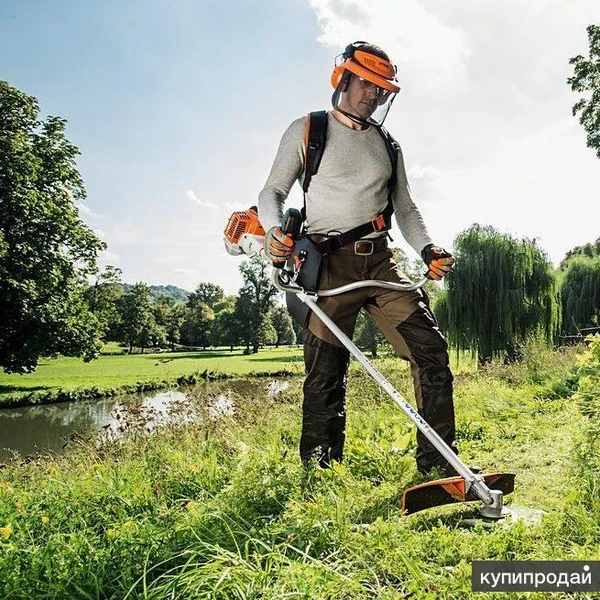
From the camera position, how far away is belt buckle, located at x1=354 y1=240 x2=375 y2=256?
3.48 meters

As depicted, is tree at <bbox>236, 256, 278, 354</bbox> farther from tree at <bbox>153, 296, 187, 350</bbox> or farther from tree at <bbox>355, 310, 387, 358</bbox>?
tree at <bbox>355, 310, 387, 358</bbox>

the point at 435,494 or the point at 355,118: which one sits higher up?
the point at 355,118

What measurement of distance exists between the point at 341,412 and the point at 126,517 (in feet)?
4.69

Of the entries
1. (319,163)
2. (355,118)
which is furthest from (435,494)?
(355,118)

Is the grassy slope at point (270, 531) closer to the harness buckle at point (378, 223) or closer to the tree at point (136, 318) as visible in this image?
the harness buckle at point (378, 223)

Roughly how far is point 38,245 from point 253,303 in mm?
36918

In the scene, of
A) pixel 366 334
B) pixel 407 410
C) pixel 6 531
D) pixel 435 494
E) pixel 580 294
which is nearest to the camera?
pixel 6 531

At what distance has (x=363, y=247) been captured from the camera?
3.49 metres

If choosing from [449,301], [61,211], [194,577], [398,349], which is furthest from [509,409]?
[61,211]

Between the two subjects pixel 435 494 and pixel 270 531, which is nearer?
pixel 270 531

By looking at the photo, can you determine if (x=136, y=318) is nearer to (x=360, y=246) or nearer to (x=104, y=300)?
(x=104, y=300)

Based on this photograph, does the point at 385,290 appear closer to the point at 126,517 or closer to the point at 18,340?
the point at 126,517

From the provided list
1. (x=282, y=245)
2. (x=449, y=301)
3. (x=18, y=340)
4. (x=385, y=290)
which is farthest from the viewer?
(x=18, y=340)

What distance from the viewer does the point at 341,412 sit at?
141 inches
